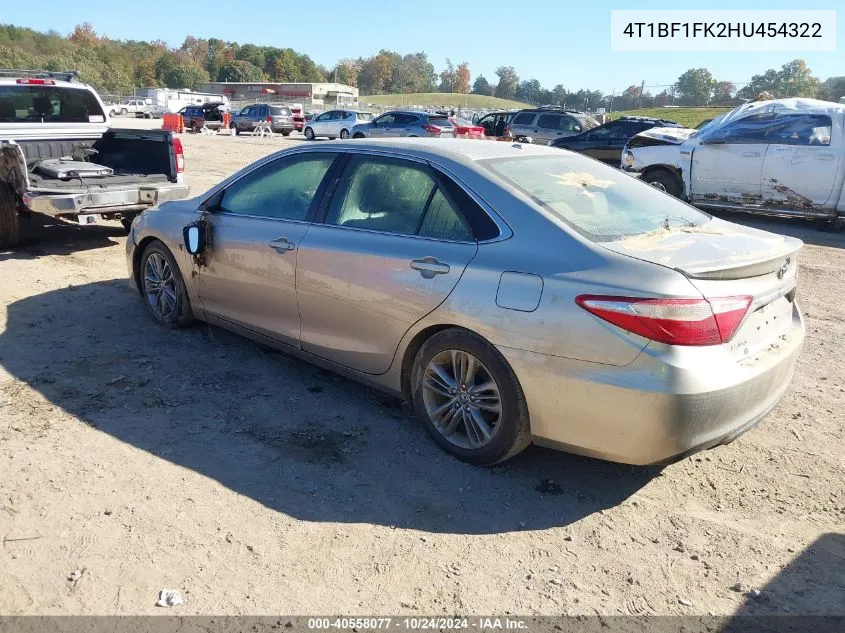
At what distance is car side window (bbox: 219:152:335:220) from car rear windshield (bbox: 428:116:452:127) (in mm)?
20866

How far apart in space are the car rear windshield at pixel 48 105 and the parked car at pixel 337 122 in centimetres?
2171

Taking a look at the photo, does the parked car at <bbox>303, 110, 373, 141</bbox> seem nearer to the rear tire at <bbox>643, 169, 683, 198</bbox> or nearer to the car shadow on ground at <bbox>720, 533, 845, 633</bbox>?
the rear tire at <bbox>643, 169, 683, 198</bbox>

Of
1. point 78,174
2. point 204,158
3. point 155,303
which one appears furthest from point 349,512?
point 204,158

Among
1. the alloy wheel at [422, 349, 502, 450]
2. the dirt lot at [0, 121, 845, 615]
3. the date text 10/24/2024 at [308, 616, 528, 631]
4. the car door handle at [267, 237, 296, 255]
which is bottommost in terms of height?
the date text 10/24/2024 at [308, 616, 528, 631]

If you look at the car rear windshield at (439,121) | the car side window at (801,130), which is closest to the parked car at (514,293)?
the car side window at (801,130)

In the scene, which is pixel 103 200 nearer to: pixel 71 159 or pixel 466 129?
pixel 71 159

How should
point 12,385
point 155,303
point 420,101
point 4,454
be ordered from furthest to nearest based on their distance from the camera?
point 420,101
point 155,303
point 12,385
point 4,454

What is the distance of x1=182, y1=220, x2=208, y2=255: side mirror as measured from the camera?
15.6 feet

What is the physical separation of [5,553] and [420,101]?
112 meters

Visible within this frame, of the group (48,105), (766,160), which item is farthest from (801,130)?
(48,105)

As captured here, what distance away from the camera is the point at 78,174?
8008 mm

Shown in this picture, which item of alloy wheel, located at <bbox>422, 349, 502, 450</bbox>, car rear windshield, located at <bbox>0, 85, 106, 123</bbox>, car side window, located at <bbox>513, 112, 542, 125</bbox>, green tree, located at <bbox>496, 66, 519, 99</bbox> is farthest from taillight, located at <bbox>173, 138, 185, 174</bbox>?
green tree, located at <bbox>496, 66, 519, 99</bbox>

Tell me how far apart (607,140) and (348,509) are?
1693 centimetres

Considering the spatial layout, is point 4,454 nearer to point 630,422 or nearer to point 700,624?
point 630,422
